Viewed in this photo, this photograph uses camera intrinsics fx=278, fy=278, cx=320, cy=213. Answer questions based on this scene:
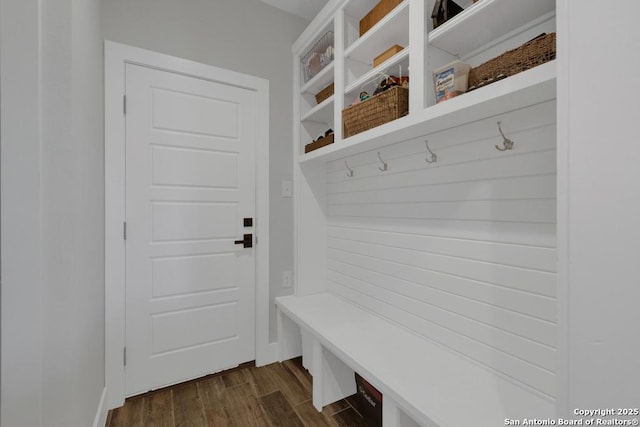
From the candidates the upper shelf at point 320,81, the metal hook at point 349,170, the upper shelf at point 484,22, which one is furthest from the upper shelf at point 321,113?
the upper shelf at point 484,22

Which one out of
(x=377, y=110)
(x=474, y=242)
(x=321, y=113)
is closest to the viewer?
(x=474, y=242)

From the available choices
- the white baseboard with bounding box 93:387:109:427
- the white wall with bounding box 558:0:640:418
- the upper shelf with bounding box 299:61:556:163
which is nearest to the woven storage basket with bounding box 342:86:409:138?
the upper shelf with bounding box 299:61:556:163

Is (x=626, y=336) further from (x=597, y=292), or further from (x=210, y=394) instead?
(x=210, y=394)

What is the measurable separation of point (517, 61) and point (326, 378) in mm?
1809

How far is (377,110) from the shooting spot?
1444mm

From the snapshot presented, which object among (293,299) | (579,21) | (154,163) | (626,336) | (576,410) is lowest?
(293,299)

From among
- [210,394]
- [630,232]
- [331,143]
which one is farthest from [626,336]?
[210,394]

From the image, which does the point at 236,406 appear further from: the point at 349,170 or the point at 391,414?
the point at 349,170

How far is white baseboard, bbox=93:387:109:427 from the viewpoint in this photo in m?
1.40

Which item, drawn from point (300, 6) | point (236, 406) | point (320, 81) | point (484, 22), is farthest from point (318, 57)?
point (236, 406)

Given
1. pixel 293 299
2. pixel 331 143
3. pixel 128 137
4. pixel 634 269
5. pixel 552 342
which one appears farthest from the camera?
pixel 293 299

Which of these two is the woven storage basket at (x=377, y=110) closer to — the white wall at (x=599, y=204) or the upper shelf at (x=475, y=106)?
the upper shelf at (x=475, y=106)

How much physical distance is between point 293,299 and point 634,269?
191cm

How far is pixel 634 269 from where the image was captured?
23.1 inches
